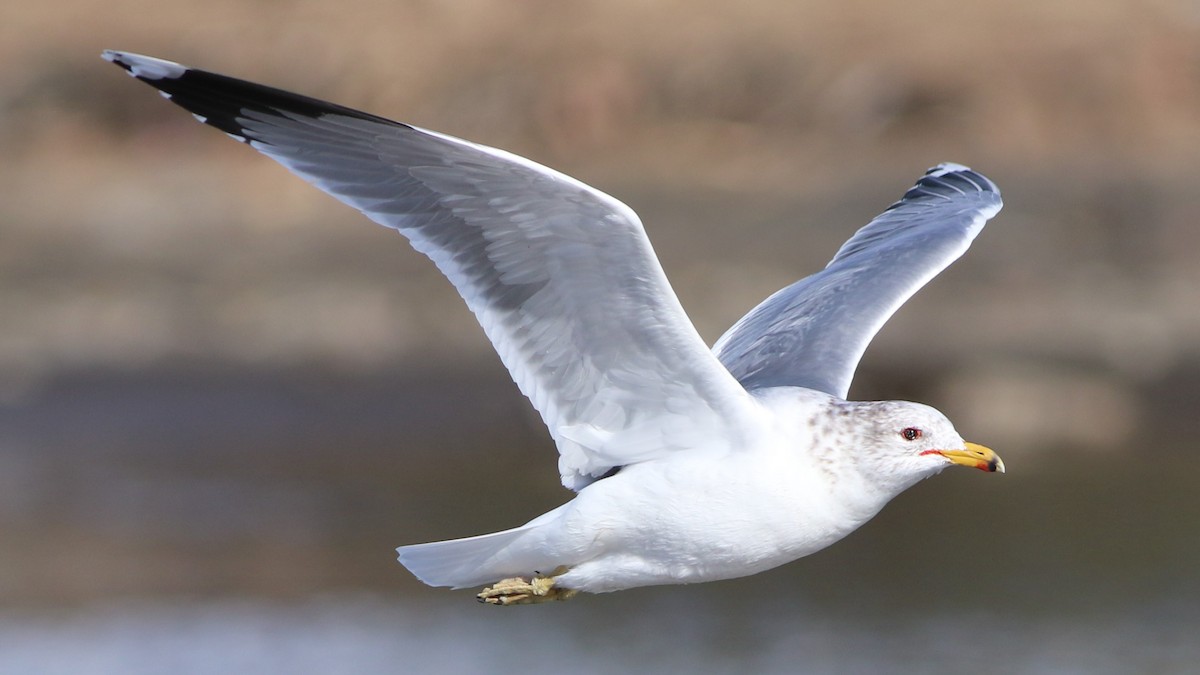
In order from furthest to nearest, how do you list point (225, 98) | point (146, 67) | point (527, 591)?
point (527, 591) < point (225, 98) < point (146, 67)

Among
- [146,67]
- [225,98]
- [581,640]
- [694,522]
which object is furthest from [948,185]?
[581,640]

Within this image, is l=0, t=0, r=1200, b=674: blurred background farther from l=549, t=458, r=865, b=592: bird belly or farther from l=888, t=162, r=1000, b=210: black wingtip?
l=549, t=458, r=865, b=592: bird belly

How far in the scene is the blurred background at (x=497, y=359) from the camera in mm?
13711

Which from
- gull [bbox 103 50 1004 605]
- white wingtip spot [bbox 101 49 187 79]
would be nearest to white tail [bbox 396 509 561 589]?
gull [bbox 103 50 1004 605]

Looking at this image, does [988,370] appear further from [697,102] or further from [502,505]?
[697,102]

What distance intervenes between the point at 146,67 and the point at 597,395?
6.33 feet

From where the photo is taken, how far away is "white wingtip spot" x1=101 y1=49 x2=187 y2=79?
5.77m

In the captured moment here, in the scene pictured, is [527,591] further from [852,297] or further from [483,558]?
[852,297]

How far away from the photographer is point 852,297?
8031 millimetres

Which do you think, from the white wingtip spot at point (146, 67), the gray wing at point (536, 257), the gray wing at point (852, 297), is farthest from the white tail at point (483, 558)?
the white wingtip spot at point (146, 67)

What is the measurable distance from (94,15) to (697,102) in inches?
357

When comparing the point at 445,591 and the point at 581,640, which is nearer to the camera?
the point at 581,640

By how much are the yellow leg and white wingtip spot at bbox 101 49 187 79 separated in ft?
7.06

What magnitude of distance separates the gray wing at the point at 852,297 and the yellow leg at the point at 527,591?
122 centimetres
